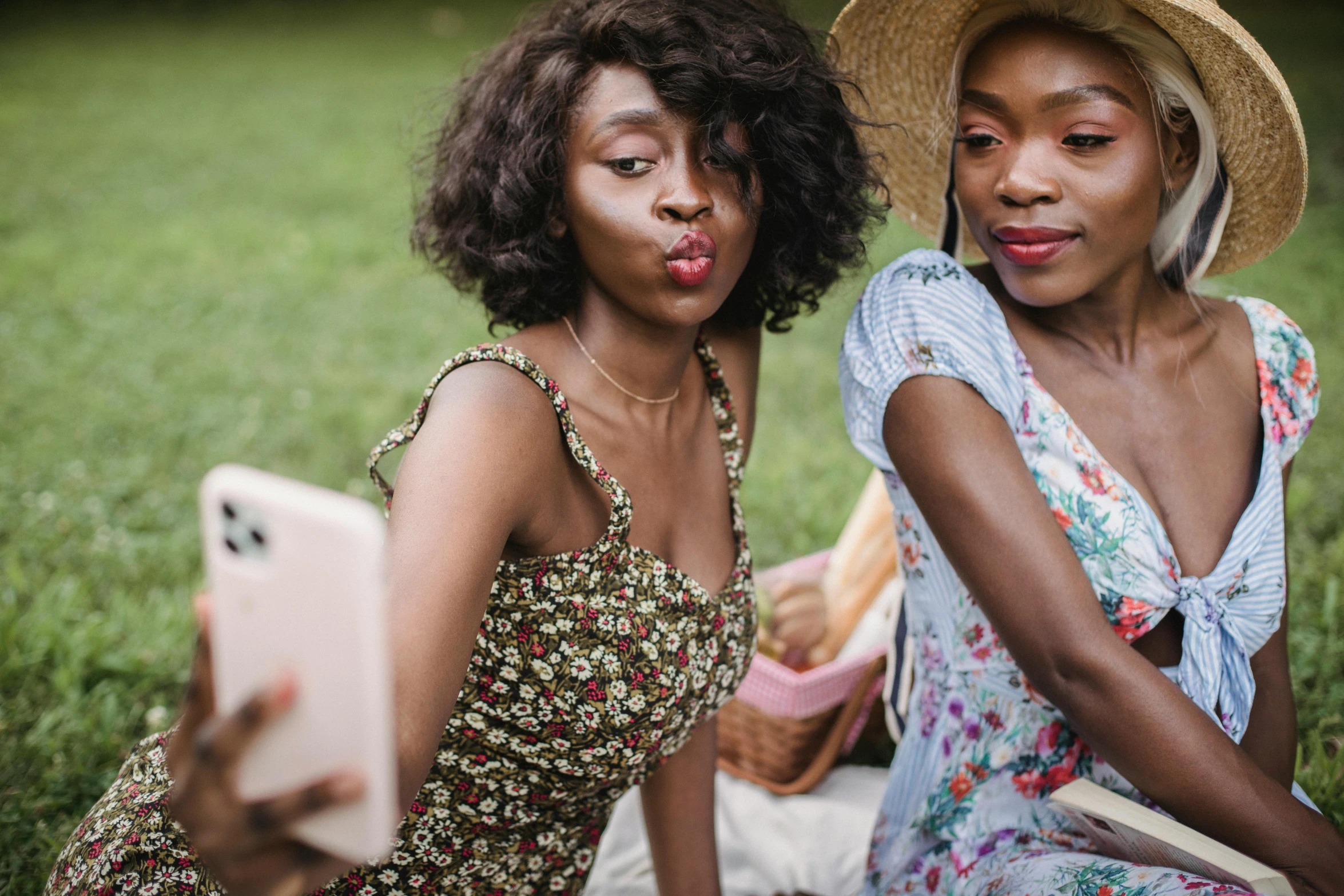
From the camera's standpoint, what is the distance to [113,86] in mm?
11305

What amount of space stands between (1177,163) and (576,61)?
1.17m

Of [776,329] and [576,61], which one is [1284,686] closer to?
[776,329]

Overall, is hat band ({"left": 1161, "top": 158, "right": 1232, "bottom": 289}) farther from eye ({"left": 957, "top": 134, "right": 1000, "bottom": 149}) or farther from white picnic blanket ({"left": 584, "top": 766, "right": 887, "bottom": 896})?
white picnic blanket ({"left": 584, "top": 766, "right": 887, "bottom": 896})

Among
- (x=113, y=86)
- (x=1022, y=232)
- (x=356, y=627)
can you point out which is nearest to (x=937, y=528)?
(x=1022, y=232)

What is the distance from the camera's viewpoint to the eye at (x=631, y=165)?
1776 millimetres

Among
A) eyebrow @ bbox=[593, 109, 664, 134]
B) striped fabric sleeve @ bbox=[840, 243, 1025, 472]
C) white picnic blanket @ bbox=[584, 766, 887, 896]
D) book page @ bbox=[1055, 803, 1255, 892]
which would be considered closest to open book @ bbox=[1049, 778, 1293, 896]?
book page @ bbox=[1055, 803, 1255, 892]

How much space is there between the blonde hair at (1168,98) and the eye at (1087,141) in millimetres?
158

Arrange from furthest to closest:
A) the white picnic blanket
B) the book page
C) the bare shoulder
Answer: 1. the white picnic blanket
2. the book page
3. the bare shoulder

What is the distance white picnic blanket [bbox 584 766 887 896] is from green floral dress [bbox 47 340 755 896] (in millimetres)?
865

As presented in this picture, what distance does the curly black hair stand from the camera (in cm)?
181

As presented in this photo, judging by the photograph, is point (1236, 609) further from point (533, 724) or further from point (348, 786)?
point (348, 786)

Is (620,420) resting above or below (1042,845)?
above

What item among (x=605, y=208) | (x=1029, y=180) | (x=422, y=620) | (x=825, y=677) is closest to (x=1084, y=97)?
(x=1029, y=180)

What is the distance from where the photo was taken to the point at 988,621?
1.98 meters
